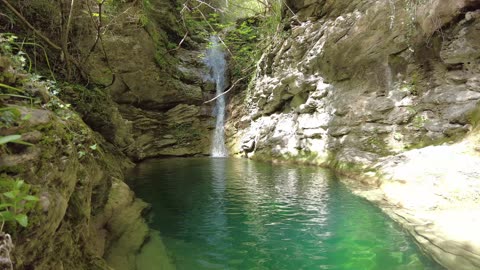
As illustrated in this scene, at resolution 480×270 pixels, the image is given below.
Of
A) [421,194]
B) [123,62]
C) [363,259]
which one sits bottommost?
[363,259]

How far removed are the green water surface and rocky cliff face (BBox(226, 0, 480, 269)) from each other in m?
0.63

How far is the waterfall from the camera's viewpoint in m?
19.4

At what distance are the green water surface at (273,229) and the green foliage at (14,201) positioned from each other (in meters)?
2.31

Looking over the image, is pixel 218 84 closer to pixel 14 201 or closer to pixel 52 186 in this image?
pixel 52 186

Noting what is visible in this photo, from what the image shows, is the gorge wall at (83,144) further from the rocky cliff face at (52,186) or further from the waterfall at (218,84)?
the waterfall at (218,84)

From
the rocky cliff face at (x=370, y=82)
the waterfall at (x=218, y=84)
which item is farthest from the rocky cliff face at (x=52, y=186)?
the waterfall at (x=218, y=84)

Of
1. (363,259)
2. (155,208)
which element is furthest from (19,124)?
(155,208)

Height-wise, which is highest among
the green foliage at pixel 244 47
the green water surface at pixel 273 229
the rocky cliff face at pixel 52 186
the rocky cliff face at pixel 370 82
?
the green foliage at pixel 244 47

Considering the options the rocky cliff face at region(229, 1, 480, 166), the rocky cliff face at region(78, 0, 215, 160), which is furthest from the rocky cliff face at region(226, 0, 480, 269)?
the rocky cliff face at region(78, 0, 215, 160)

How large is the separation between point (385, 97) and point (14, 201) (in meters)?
11.0

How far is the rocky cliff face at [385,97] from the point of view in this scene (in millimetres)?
6305

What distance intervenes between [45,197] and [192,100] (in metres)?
17.3

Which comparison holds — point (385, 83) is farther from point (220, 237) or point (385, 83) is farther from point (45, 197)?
point (45, 197)

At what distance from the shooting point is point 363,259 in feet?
13.1
